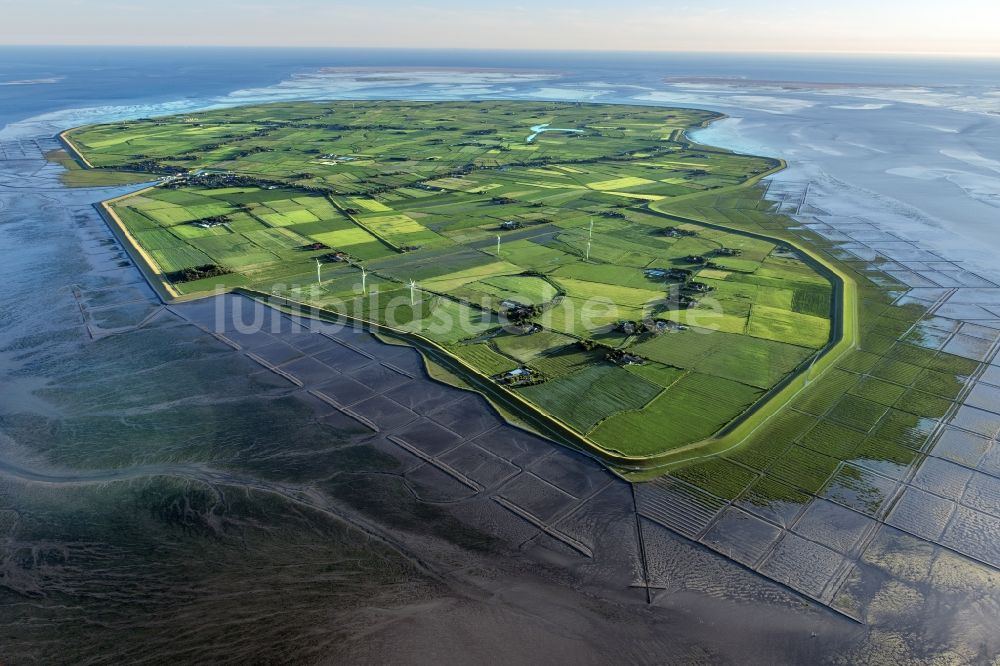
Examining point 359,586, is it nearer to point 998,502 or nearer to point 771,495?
point 771,495

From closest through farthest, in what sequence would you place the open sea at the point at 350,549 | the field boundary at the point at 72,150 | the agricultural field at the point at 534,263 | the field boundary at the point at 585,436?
the open sea at the point at 350,549 → the field boundary at the point at 585,436 → the agricultural field at the point at 534,263 → the field boundary at the point at 72,150

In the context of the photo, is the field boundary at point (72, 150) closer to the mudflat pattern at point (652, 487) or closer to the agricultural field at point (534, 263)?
the agricultural field at point (534, 263)

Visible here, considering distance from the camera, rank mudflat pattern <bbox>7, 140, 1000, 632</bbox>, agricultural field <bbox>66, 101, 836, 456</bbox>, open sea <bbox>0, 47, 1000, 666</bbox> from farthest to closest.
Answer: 1. agricultural field <bbox>66, 101, 836, 456</bbox>
2. mudflat pattern <bbox>7, 140, 1000, 632</bbox>
3. open sea <bbox>0, 47, 1000, 666</bbox>

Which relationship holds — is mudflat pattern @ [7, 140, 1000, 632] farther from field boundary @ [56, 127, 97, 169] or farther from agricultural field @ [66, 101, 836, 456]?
field boundary @ [56, 127, 97, 169]

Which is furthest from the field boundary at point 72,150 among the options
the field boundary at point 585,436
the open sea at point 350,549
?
the open sea at point 350,549

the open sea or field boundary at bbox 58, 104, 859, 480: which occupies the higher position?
field boundary at bbox 58, 104, 859, 480

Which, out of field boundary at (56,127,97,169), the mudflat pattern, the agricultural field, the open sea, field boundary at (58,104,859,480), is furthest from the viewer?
field boundary at (56,127,97,169)

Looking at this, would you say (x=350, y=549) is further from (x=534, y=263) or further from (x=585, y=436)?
(x=534, y=263)

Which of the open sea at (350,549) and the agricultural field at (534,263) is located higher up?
the agricultural field at (534,263)

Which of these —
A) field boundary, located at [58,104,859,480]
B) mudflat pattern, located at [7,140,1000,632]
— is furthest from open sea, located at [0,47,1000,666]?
field boundary, located at [58,104,859,480]

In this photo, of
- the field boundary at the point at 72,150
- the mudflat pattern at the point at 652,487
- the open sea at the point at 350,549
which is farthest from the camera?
the field boundary at the point at 72,150
